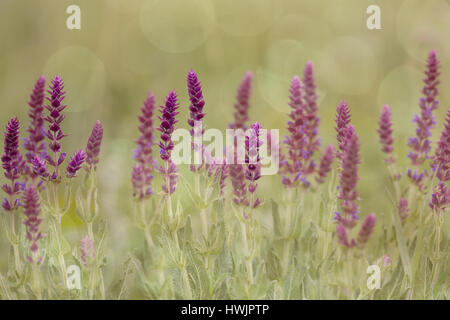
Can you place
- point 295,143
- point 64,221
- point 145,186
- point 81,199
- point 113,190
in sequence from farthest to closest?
point 113,190 < point 64,221 < point 295,143 < point 81,199 < point 145,186

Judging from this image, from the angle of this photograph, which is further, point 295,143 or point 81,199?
point 295,143

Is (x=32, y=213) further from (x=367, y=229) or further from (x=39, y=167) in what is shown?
(x=367, y=229)

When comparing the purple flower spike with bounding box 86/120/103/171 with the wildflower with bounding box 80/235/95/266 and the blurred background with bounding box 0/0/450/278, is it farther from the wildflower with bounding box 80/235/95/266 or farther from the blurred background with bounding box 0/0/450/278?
the blurred background with bounding box 0/0/450/278

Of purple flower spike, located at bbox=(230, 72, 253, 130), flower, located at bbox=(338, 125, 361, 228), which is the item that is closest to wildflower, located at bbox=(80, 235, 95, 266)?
purple flower spike, located at bbox=(230, 72, 253, 130)

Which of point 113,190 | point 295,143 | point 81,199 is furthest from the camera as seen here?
point 113,190

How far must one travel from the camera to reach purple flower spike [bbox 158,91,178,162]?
5.97 ft

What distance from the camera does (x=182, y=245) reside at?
200 cm

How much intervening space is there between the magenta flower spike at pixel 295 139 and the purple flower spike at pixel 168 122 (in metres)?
0.55

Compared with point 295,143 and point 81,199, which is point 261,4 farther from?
point 81,199

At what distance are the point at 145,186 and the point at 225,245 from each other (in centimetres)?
41

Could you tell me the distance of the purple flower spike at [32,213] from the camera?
6.24ft

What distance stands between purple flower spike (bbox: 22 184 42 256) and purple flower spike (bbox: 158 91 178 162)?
49cm
